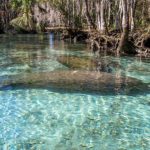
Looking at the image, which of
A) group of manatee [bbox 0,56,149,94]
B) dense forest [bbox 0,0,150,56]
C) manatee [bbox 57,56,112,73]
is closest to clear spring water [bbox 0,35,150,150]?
group of manatee [bbox 0,56,149,94]

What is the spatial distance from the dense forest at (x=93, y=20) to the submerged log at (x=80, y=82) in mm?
8035

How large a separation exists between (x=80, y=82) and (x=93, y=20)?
27767 millimetres

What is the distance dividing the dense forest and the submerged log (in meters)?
8.04

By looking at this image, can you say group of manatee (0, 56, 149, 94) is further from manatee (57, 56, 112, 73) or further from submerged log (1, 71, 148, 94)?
manatee (57, 56, 112, 73)

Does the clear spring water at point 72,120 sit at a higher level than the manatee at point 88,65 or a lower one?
lower

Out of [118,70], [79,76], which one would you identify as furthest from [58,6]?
[79,76]

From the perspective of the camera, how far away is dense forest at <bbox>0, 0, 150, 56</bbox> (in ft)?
75.0

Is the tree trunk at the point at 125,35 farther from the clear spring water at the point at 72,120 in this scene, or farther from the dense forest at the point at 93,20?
the clear spring water at the point at 72,120

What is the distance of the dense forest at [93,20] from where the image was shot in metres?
22.9

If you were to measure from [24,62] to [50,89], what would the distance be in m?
7.98

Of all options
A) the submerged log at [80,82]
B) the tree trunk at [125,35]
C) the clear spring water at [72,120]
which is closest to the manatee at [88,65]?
the submerged log at [80,82]

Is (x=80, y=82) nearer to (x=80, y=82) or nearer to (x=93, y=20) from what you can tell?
(x=80, y=82)

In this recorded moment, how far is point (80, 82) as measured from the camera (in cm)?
1331

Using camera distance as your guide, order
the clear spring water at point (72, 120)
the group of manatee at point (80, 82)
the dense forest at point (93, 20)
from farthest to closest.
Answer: the dense forest at point (93, 20)
the group of manatee at point (80, 82)
the clear spring water at point (72, 120)
